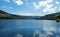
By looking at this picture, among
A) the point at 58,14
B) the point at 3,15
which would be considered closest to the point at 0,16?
the point at 3,15

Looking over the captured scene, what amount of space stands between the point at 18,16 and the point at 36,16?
3.56 ft

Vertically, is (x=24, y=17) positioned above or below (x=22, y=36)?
above

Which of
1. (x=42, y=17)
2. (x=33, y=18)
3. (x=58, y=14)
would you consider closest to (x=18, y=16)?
(x=33, y=18)

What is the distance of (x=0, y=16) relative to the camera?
932cm

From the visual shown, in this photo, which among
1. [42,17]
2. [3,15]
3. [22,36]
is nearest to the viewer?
[22,36]

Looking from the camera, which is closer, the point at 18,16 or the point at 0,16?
the point at 18,16

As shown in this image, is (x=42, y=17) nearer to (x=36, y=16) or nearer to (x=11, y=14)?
(x=36, y=16)

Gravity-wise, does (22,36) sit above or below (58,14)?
below

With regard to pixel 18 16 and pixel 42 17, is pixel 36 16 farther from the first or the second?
pixel 18 16

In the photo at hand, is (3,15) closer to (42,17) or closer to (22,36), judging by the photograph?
(42,17)

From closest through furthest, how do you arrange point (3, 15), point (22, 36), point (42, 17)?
point (22, 36)
point (42, 17)
point (3, 15)

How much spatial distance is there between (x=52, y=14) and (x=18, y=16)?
2139 mm

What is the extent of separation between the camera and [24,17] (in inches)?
333

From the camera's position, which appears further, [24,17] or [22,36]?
[24,17]
